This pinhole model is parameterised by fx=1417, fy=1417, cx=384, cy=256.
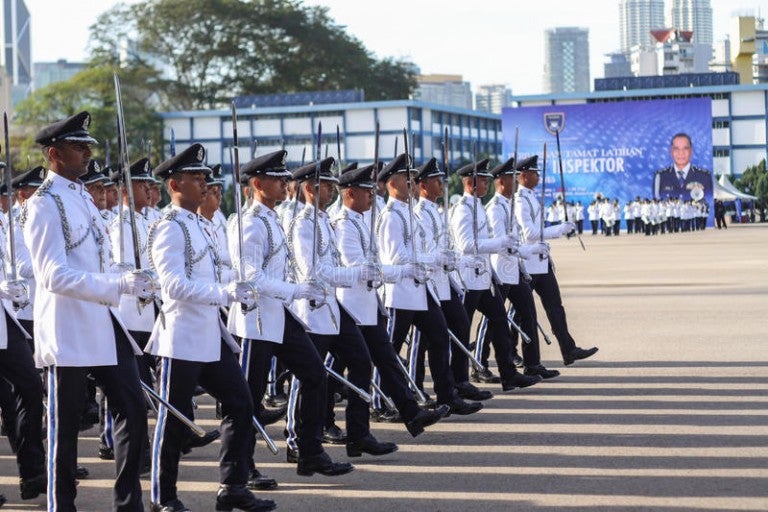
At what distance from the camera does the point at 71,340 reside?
6.67 meters

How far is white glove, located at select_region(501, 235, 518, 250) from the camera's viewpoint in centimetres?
1183

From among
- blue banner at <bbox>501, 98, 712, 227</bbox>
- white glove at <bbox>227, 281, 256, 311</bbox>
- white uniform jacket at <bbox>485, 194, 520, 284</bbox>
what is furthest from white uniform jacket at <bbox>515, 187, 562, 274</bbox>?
blue banner at <bbox>501, 98, 712, 227</bbox>

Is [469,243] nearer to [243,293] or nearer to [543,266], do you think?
[543,266]

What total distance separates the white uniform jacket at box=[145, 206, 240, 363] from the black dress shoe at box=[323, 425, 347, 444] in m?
2.44

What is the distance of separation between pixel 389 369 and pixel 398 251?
114 cm

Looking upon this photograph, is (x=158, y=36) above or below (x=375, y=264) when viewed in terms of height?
above

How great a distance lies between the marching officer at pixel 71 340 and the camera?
6.65m

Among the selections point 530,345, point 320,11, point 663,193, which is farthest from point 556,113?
point 530,345

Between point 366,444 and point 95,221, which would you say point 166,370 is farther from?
point 366,444

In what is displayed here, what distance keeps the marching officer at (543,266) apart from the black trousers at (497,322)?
1.05 metres

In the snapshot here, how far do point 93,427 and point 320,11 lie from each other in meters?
71.0

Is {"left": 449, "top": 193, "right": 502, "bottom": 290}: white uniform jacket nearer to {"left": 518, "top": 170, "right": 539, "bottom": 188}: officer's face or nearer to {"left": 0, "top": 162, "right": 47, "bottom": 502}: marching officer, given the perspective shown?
{"left": 518, "top": 170, "right": 539, "bottom": 188}: officer's face

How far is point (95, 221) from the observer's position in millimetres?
6953

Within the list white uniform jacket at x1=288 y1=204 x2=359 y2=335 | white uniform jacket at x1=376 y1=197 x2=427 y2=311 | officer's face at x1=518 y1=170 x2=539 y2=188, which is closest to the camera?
white uniform jacket at x1=288 y1=204 x2=359 y2=335
